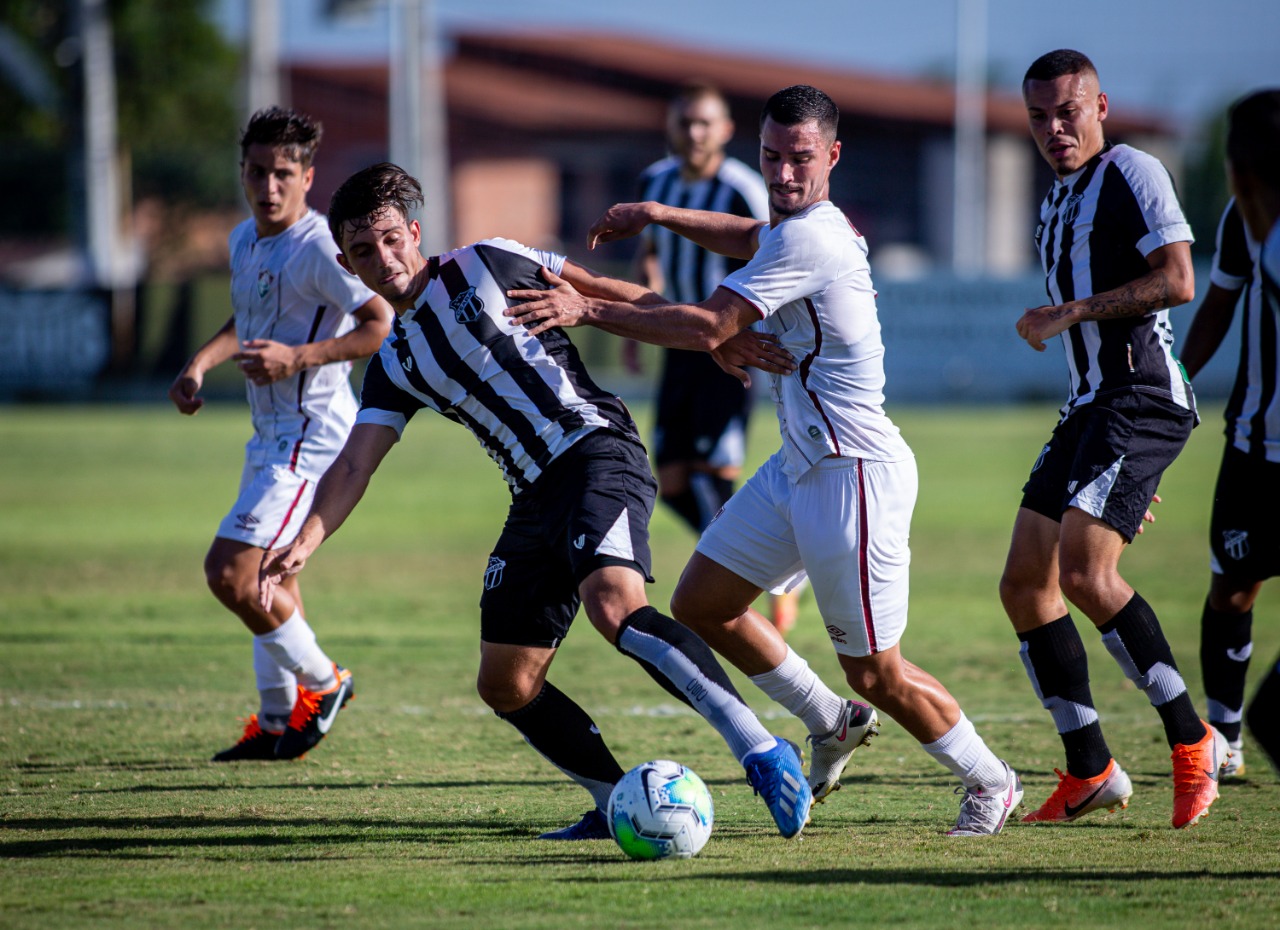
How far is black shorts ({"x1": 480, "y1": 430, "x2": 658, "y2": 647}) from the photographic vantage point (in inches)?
185

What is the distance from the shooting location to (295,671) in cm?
625

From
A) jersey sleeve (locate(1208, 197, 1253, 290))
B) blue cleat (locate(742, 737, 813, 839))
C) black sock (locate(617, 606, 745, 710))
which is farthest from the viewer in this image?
jersey sleeve (locate(1208, 197, 1253, 290))

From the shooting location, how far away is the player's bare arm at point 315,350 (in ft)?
19.3

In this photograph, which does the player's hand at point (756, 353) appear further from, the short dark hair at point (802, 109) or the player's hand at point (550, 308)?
the short dark hair at point (802, 109)

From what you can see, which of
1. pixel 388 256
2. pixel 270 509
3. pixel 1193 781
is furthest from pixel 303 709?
pixel 1193 781

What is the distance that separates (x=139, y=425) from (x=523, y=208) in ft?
57.8

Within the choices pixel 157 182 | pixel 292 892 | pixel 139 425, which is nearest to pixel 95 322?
pixel 139 425

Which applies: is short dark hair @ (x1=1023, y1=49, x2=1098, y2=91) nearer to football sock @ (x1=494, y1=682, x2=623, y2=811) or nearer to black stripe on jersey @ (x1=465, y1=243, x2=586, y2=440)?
black stripe on jersey @ (x1=465, y1=243, x2=586, y2=440)

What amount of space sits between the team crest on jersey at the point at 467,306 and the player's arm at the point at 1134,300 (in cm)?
174

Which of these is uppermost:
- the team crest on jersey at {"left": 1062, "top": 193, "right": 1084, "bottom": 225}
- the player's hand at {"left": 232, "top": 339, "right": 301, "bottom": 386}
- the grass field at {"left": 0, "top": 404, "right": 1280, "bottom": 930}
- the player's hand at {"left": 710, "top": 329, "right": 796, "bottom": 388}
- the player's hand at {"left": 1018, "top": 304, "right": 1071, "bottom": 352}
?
the team crest on jersey at {"left": 1062, "top": 193, "right": 1084, "bottom": 225}

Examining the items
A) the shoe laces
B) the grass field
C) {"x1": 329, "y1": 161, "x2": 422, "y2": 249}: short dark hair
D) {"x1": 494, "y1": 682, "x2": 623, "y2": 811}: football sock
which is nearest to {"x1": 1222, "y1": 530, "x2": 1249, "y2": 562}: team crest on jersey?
the grass field

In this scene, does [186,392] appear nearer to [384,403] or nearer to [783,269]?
[384,403]

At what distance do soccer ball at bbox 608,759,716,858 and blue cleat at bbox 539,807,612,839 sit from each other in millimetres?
290

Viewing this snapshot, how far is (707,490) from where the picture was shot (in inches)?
348
